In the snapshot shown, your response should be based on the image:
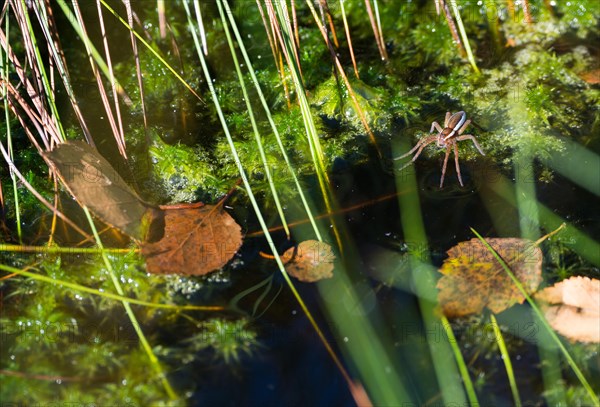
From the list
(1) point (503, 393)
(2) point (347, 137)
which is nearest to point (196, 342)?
(1) point (503, 393)

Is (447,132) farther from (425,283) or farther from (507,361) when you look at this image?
(507,361)

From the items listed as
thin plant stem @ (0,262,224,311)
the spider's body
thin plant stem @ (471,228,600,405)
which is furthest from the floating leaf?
thin plant stem @ (471,228,600,405)

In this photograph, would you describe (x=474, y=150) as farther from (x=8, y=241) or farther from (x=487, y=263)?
(x=8, y=241)

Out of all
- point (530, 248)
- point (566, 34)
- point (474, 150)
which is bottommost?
point (530, 248)

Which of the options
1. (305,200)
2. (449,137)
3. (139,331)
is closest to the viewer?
(139,331)

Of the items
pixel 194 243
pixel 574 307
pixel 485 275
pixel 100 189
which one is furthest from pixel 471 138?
pixel 100 189

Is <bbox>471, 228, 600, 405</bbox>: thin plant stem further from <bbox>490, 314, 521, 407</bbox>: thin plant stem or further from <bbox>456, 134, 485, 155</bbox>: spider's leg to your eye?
<bbox>456, 134, 485, 155</bbox>: spider's leg

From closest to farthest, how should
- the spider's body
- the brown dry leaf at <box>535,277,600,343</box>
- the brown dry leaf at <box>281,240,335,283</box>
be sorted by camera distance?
the brown dry leaf at <box>535,277,600,343</box> → the brown dry leaf at <box>281,240,335,283</box> → the spider's body
